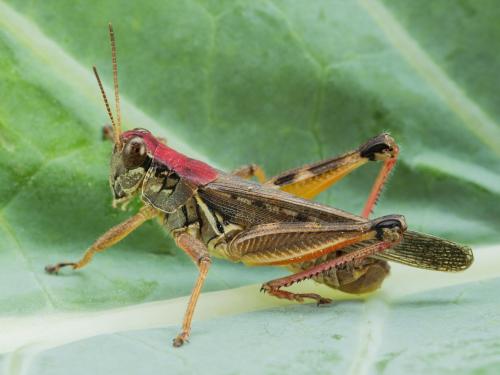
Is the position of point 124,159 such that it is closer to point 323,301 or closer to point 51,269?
point 51,269

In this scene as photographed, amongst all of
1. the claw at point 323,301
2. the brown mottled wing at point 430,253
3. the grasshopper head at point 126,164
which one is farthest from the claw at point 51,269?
the brown mottled wing at point 430,253

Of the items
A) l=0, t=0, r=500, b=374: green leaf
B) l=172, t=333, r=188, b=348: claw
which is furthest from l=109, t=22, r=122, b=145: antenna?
l=172, t=333, r=188, b=348: claw

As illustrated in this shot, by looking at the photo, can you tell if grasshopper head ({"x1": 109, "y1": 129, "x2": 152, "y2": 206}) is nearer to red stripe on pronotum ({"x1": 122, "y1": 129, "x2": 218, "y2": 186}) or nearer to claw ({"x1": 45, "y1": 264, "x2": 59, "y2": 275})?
red stripe on pronotum ({"x1": 122, "y1": 129, "x2": 218, "y2": 186})

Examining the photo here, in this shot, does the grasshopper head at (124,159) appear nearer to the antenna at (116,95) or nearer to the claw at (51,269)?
the antenna at (116,95)

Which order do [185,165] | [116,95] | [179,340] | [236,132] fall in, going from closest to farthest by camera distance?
[179,340]
[116,95]
[185,165]
[236,132]

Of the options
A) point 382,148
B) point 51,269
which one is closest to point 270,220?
point 382,148

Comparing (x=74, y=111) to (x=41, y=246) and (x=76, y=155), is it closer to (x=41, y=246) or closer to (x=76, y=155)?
(x=76, y=155)
